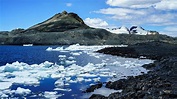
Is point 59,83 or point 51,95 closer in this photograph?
point 51,95

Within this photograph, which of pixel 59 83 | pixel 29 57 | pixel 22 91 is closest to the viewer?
pixel 22 91

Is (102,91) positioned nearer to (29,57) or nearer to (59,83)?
(59,83)

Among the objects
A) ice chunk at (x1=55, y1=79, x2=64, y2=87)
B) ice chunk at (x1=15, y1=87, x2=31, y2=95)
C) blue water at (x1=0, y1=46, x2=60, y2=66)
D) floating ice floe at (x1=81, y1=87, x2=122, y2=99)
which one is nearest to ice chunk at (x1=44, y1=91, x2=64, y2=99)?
ice chunk at (x1=15, y1=87, x2=31, y2=95)

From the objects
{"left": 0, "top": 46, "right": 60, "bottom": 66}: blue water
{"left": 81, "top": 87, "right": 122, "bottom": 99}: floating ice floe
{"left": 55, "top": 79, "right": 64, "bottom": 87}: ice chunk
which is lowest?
{"left": 81, "top": 87, "right": 122, "bottom": 99}: floating ice floe

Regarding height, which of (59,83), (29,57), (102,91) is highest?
(29,57)

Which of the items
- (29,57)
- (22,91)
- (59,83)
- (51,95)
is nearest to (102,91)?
(51,95)

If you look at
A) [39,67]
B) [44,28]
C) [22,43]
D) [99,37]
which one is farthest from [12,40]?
[39,67]

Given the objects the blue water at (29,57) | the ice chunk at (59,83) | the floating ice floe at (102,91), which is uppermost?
the blue water at (29,57)

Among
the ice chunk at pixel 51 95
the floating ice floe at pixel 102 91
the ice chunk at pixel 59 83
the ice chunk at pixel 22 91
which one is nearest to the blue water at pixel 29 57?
the ice chunk at pixel 59 83


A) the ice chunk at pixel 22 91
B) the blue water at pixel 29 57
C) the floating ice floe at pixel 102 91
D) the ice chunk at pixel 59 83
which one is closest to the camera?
the floating ice floe at pixel 102 91

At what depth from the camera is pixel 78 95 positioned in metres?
20.3

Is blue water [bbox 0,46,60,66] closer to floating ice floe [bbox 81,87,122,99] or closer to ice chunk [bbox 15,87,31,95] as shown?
ice chunk [bbox 15,87,31,95]

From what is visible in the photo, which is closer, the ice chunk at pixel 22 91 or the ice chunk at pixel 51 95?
the ice chunk at pixel 51 95

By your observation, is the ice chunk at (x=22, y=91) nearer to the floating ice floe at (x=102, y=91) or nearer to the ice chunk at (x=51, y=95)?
the ice chunk at (x=51, y=95)
